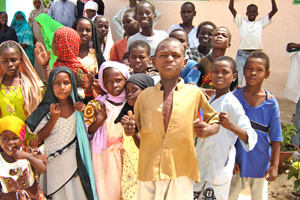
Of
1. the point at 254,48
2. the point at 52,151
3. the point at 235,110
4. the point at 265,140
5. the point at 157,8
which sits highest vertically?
the point at 157,8

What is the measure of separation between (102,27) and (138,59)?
191 centimetres

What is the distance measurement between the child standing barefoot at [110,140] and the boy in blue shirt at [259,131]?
3.72ft

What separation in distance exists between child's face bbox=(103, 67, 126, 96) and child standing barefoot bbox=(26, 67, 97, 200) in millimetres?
313

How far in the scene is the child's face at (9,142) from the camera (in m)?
2.67

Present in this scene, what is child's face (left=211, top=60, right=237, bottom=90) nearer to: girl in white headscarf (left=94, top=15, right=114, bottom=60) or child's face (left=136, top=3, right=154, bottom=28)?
child's face (left=136, top=3, right=154, bottom=28)

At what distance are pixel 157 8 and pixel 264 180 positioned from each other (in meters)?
5.28

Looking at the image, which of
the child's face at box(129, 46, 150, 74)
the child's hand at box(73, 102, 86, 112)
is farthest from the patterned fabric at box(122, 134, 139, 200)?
the child's face at box(129, 46, 150, 74)

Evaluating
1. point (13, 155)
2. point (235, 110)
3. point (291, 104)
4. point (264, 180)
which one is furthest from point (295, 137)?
point (13, 155)

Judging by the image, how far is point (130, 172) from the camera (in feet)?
9.87

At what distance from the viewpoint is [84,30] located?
12.9ft

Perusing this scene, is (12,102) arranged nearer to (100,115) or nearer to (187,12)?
(100,115)

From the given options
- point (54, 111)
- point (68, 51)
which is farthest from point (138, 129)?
point (68, 51)

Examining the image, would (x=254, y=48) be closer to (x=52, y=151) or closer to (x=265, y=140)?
(x=265, y=140)

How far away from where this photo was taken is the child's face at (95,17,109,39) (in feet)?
16.9
